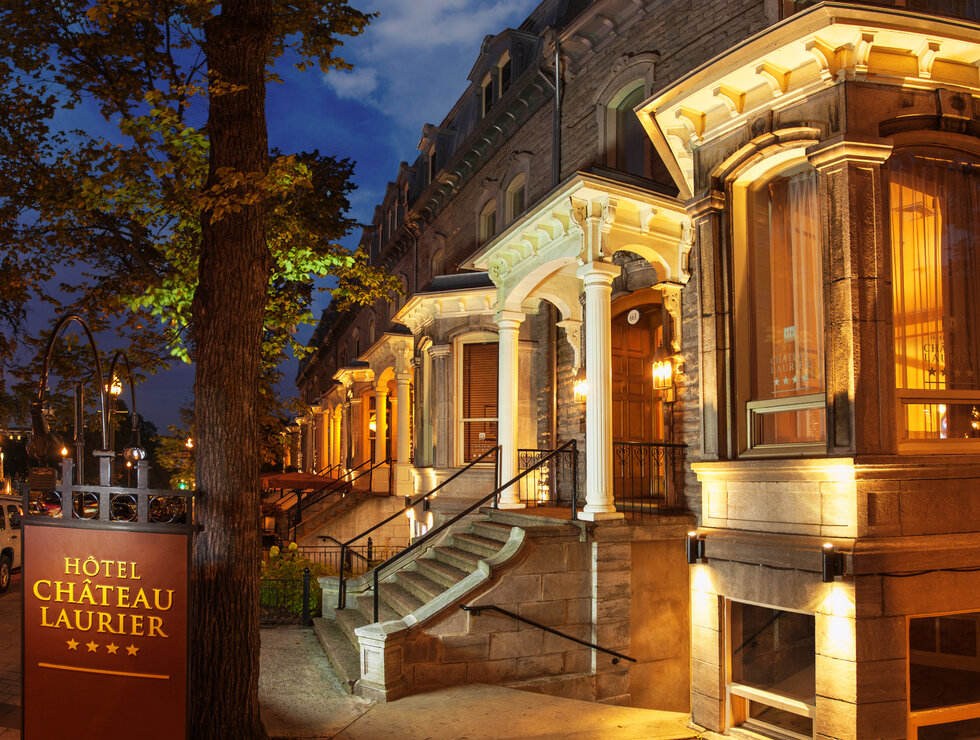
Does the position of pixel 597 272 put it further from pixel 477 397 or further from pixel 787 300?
pixel 477 397

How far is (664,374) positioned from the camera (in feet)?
36.7

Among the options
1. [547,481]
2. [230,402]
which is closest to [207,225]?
[230,402]

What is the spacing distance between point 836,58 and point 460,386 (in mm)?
10853

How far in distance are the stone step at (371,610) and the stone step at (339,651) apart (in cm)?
42

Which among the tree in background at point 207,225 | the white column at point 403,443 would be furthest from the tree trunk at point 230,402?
the white column at point 403,443

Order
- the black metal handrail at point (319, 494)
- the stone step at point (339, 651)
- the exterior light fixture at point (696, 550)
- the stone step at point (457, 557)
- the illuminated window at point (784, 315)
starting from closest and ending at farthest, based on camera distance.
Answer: the illuminated window at point (784, 315), the exterior light fixture at point (696, 550), the stone step at point (339, 651), the stone step at point (457, 557), the black metal handrail at point (319, 494)

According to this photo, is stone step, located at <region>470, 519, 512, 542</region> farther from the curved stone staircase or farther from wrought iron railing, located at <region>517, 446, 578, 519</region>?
wrought iron railing, located at <region>517, 446, 578, 519</region>

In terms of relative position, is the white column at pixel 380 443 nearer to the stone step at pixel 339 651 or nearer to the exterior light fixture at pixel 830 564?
the stone step at pixel 339 651

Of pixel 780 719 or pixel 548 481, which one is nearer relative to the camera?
pixel 780 719

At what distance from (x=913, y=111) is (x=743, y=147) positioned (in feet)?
5.01

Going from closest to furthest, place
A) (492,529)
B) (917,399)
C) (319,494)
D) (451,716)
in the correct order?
(917,399) → (451,716) → (492,529) → (319,494)

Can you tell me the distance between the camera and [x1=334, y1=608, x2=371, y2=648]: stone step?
10.7 metres

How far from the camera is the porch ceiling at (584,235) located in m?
10.4

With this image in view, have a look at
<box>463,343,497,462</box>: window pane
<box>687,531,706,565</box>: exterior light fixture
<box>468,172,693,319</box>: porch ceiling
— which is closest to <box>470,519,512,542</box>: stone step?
<box>687,531,706,565</box>: exterior light fixture
